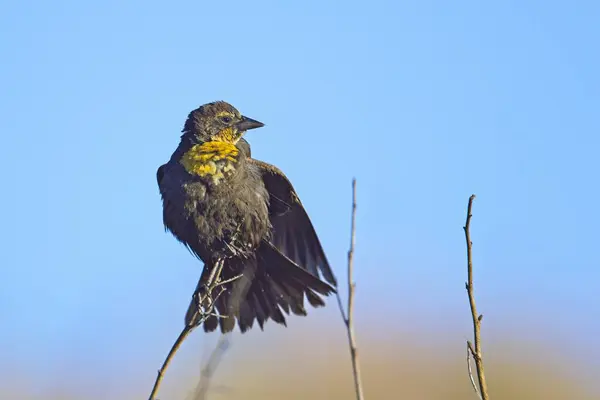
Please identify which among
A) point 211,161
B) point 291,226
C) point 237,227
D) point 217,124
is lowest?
point 237,227

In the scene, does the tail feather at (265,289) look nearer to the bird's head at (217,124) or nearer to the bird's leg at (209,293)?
the bird's head at (217,124)

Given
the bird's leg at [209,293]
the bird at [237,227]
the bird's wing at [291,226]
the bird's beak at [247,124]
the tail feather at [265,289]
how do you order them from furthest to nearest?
1. the bird's beak at [247,124]
2. the bird's wing at [291,226]
3. the tail feather at [265,289]
4. the bird at [237,227]
5. the bird's leg at [209,293]

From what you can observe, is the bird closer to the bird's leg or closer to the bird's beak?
the bird's beak

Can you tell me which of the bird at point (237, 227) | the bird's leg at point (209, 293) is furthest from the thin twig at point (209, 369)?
the bird at point (237, 227)

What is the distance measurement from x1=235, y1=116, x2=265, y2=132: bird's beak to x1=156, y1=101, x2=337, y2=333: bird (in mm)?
101

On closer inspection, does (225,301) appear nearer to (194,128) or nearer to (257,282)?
(257,282)

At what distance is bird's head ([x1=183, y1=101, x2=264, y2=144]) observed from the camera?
5246mm

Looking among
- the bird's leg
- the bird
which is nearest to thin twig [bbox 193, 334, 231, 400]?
the bird's leg

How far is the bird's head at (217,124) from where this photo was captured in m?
5.25

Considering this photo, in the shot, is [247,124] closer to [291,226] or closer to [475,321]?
[291,226]

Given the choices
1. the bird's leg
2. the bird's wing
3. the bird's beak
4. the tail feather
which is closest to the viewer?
the bird's leg

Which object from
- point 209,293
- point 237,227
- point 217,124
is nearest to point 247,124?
point 217,124

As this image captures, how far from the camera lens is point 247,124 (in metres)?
5.38

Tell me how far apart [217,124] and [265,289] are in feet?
3.29
